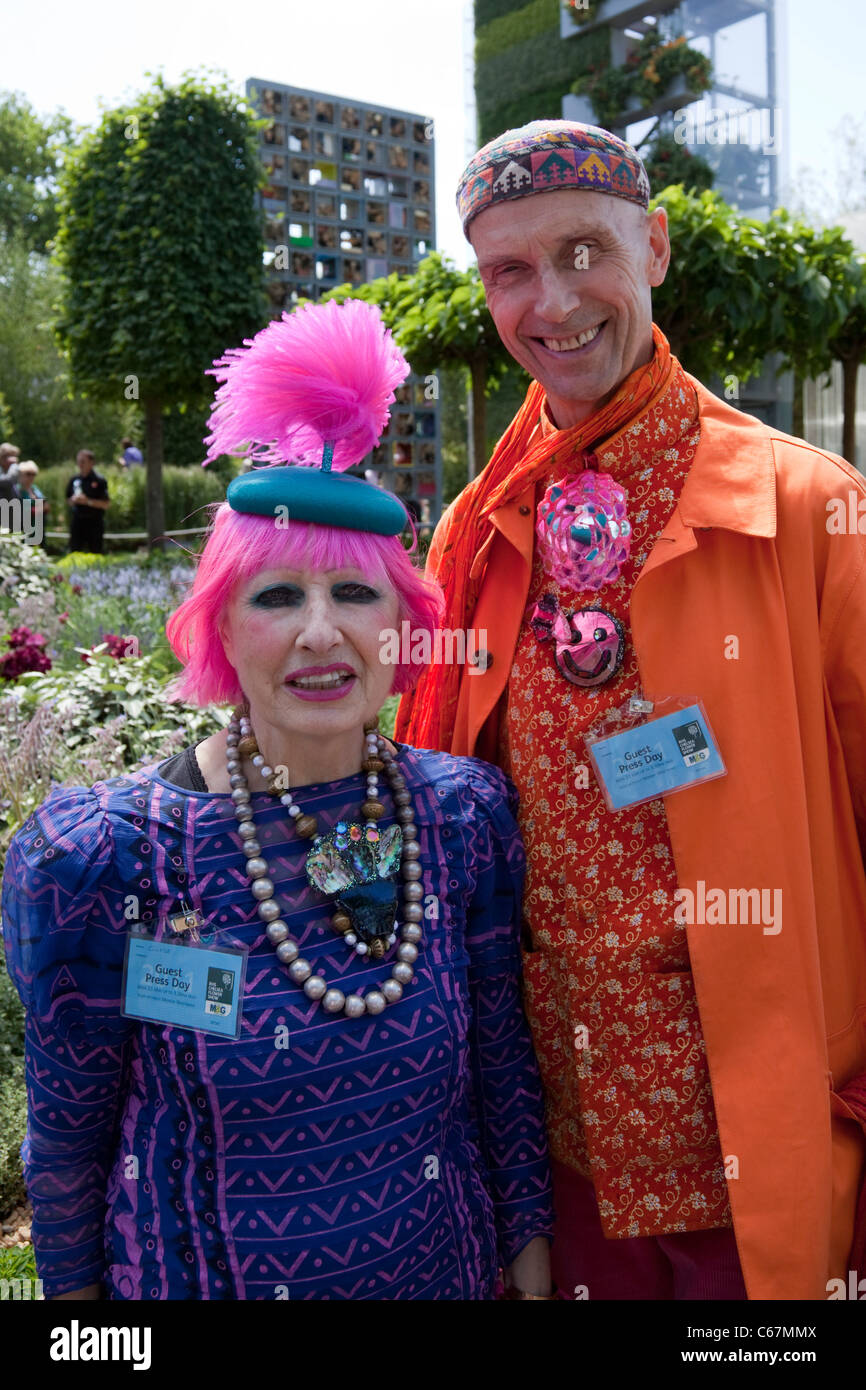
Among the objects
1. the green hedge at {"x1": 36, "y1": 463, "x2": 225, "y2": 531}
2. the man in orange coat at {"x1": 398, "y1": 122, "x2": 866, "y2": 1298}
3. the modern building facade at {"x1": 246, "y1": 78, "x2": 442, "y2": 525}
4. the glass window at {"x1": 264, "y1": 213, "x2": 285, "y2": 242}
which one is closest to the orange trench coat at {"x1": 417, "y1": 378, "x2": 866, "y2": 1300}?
the man in orange coat at {"x1": 398, "y1": 122, "x2": 866, "y2": 1298}

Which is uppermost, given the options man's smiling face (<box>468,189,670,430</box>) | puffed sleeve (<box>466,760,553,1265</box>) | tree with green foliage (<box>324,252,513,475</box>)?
tree with green foliage (<box>324,252,513,475</box>)

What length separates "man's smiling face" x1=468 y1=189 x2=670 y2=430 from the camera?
1.87 meters

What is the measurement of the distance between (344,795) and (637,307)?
0.98m

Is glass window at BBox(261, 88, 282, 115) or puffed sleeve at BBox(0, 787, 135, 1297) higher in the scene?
glass window at BBox(261, 88, 282, 115)

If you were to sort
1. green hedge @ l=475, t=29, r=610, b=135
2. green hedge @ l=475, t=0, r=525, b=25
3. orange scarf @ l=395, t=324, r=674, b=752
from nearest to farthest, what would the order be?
1. orange scarf @ l=395, t=324, r=674, b=752
2. green hedge @ l=475, t=29, r=610, b=135
3. green hedge @ l=475, t=0, r=525, b=25

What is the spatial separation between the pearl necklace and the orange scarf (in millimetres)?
388

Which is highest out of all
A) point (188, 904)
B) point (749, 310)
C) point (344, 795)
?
point (749, 310)

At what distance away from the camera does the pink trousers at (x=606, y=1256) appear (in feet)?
6.33

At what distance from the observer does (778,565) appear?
1.79 m

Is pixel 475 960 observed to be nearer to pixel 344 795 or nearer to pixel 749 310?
pixel 344 795

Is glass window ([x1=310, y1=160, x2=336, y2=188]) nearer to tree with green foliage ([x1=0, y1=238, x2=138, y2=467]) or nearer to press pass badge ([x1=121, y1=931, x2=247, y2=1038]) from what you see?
tree with green foliage ([x1=0, y1=238, x2=138, y2=467])

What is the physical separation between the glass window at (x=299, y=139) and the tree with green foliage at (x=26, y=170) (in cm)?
2124

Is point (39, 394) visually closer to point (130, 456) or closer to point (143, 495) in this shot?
point (143, 495)

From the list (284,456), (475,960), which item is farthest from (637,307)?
(475,960)
